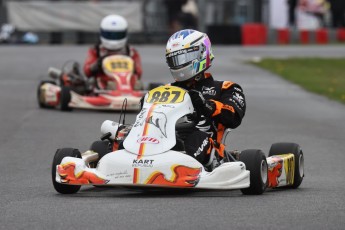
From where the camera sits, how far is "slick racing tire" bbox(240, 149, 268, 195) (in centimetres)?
798

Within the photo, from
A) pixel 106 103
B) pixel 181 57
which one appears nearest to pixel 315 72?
pixel 106 103

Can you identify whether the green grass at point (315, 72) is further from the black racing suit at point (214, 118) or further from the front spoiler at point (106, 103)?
the black racing suit at point (214, 118)

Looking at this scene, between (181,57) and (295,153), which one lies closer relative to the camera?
(181,57)

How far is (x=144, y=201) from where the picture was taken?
25.0 ft

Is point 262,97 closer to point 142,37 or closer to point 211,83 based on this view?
point 211,83

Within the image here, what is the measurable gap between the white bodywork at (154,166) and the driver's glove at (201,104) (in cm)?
22

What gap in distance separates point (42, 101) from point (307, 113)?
3800 mm

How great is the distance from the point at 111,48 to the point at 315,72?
872 centimetres

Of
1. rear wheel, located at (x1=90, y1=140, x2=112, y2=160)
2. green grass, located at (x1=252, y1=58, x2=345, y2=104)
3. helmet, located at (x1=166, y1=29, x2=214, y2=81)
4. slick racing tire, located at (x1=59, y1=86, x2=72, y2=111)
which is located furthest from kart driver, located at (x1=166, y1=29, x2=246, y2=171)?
green grass, located at (x1=252, y1=58, x2=345, y2=104)

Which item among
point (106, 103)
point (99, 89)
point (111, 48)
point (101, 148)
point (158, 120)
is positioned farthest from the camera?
point (111, 48)

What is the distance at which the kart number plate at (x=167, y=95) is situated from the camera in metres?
8.30

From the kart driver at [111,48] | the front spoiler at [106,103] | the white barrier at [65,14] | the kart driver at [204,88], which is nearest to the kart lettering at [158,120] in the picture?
the kart driver at [204,88]

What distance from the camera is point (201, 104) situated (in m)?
8.40

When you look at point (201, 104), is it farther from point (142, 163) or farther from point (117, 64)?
point (117, 64)
